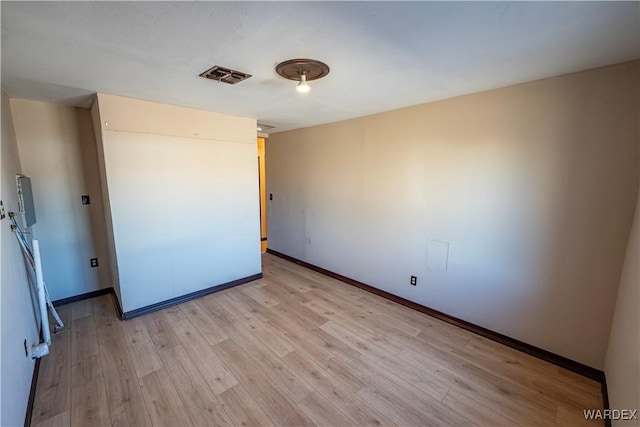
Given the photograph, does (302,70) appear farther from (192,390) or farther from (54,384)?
(54,384)

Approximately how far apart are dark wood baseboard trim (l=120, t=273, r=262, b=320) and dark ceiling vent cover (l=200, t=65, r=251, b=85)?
7.91ft

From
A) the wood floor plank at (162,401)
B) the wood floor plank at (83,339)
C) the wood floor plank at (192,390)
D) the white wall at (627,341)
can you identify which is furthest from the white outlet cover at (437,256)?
the wood floor plank at (83,339)

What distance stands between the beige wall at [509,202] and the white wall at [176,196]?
1.38 metres

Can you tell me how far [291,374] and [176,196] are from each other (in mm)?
2162

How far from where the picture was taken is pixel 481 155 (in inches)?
93.4

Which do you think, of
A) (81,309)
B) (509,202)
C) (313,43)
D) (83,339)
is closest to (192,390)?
(83,339)

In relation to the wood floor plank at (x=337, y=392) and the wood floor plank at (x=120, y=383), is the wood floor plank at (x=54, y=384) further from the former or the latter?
the wood floor plank at (x=337, y=392)

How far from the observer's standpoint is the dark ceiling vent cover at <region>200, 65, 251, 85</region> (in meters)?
1.85

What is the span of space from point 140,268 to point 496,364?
3.39 m

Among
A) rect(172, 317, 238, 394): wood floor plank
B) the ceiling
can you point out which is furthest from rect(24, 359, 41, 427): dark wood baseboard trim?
the ceiling

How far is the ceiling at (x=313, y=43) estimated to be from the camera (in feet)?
3.88

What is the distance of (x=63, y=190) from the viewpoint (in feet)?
9.77

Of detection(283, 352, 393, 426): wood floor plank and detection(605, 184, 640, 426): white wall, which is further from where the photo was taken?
detection(283, 352, 393, 426): wood floor plank

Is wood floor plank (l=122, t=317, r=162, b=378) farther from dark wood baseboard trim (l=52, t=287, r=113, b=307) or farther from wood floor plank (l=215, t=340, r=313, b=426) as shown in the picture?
dark wood baseboard trim (l=52, t=287, r=113, b=307)
